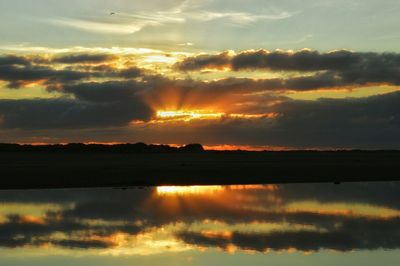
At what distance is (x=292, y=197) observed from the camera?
38.5 meters

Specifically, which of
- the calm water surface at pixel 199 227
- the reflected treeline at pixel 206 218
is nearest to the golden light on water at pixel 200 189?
the reflected treeline at pixel 206 218

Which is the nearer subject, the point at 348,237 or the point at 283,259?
the point at 283,259

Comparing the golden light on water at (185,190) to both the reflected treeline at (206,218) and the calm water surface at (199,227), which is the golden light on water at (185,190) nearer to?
the reflected treeline at (206,218)

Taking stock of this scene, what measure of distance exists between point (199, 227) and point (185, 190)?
18.9 metres

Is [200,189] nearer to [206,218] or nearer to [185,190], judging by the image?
[185,190]

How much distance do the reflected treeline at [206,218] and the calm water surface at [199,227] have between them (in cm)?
4

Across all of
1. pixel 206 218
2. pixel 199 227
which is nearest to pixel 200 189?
pixel 206 218

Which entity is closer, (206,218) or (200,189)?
(206,218)

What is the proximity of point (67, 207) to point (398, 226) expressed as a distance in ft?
60.1

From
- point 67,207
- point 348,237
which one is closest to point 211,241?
point 348,237

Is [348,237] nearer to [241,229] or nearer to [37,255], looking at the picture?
[241,229]

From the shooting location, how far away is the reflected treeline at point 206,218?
70.8ft

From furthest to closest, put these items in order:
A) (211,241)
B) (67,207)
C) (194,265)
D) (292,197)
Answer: (292,197), (67,207), (211,241), (194,265)

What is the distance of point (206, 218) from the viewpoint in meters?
28.3
